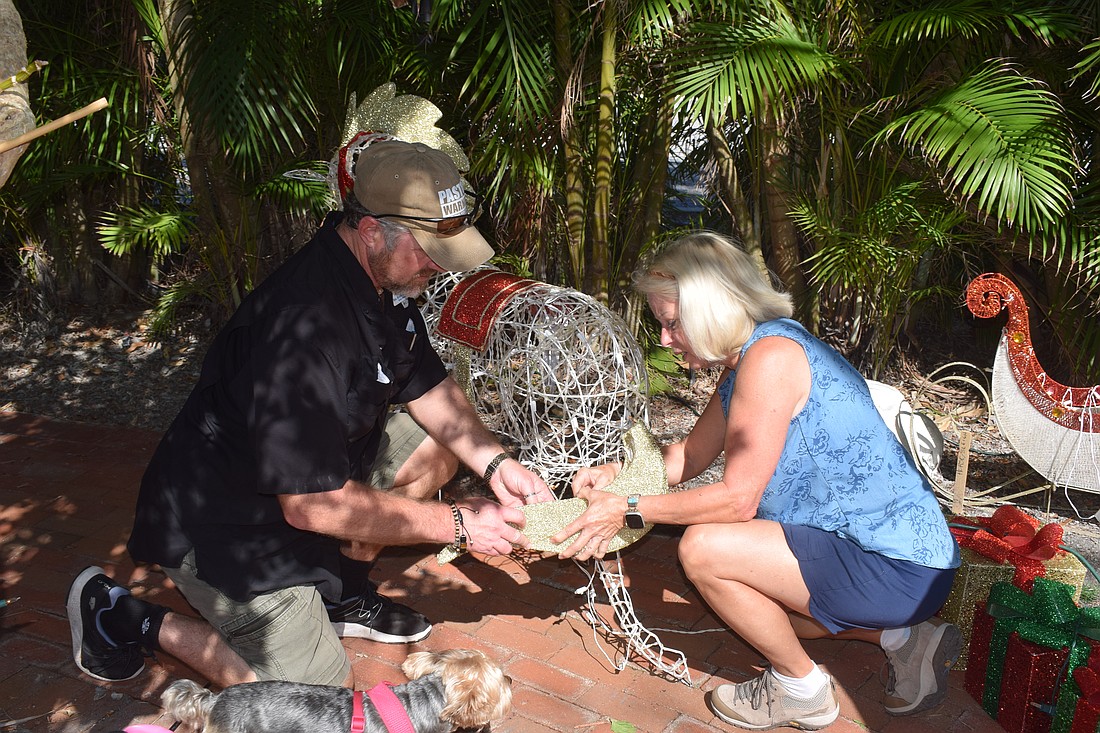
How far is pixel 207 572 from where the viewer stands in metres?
2.76

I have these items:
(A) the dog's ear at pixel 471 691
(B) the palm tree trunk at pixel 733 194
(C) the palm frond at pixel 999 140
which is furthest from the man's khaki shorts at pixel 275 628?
(B) the palm tree trunk at pixel 733 194

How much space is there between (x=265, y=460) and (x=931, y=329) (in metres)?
Answer: 5.68

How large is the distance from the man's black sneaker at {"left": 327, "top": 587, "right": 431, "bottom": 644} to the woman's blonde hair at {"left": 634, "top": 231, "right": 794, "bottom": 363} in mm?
1406

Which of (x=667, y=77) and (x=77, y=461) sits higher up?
(x=667, y=77)

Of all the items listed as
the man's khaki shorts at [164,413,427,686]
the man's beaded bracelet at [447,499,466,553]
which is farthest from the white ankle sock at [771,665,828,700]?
the man's khaki shorts at [164,413,427,686]

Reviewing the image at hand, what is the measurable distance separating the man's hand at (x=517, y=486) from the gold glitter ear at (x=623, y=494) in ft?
0.45

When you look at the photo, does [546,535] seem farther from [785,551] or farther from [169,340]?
[169,340]

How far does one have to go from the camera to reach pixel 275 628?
2.77 metres

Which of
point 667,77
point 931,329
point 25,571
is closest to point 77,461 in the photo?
point 25,571

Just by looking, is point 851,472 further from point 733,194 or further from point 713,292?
point 733,194

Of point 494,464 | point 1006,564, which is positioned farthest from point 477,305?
point 1006,564

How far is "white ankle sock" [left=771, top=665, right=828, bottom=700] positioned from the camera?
2.86m

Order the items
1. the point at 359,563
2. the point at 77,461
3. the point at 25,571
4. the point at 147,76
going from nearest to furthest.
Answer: the point at 359,563 < the point at 25,571 < the point at 77,461 < the point at 147,76

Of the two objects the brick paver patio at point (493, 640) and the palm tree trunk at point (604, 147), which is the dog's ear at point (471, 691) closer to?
the brick paver patio at point (493, 640)
